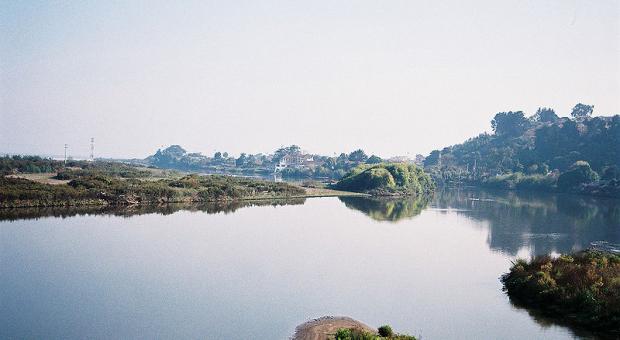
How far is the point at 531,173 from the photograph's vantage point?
10700 centimetres

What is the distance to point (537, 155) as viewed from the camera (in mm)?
117938

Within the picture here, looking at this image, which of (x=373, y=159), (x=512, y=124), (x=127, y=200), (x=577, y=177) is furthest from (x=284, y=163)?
(x=127, y=200)

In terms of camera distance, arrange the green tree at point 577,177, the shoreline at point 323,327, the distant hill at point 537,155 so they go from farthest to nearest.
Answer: the distant hill at point 537,155, the green tree at point 577,177, the shoreline at point 323,327

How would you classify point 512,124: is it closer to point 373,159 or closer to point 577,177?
point 373,159

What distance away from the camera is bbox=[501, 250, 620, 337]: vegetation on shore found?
61.5ft

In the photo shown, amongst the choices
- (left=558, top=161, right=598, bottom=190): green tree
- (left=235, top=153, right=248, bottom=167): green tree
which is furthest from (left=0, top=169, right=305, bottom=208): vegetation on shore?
(left=235, top=153, right=248, bottom=167): green tree

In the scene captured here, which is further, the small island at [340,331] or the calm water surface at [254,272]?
the calm water surface at [254,272]

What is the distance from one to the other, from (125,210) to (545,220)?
39.9m

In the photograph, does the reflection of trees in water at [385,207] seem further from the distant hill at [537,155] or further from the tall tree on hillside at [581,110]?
the tall tree on hillside at [581,110]

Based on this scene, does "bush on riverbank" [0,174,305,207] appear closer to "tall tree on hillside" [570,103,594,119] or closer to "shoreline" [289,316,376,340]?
"shoreline" [289,316,376,340]

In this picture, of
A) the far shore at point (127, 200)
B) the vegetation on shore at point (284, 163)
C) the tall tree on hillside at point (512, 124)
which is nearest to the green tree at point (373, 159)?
the vegetation on shore at point (284, 163)

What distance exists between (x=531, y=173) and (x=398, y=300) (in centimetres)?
9427

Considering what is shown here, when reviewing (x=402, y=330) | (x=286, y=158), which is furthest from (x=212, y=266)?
(x=286, y=158)

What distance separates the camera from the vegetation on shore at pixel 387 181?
82812 millimetres
